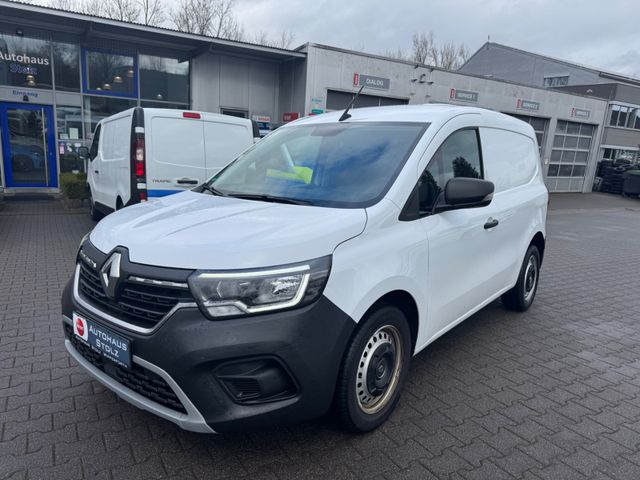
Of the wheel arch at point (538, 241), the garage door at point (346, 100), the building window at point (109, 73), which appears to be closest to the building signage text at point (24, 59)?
the building window at point (109, 73)

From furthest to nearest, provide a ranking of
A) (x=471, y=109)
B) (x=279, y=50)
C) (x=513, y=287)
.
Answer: (x=279, y=50), (x=513, y=287), (x=471, y=109)

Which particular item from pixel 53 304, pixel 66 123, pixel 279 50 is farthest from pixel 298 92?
pixel 53 304

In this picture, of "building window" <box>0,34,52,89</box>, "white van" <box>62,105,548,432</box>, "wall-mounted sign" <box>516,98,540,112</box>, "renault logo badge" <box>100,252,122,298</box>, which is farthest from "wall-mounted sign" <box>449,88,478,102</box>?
"renault logo badge" <box>100,252,122,298</box>

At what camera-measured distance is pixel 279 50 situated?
1520cm

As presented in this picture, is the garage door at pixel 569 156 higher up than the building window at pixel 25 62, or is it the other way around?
the building window at pixel 25 62

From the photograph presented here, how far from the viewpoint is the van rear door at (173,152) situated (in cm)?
704

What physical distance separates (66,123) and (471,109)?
44.7 ft

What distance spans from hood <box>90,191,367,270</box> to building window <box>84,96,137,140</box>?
12998mm

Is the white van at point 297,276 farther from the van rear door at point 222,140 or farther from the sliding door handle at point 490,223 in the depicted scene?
the van rear door at point 222,140

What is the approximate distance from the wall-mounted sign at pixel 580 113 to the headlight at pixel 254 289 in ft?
86.0

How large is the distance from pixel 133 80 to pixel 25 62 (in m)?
2.82

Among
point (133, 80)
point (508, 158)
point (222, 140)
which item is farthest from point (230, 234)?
point (133, 80)

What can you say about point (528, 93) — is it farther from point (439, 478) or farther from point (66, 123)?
point (439, 478)

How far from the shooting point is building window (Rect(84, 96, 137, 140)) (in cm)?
1431
